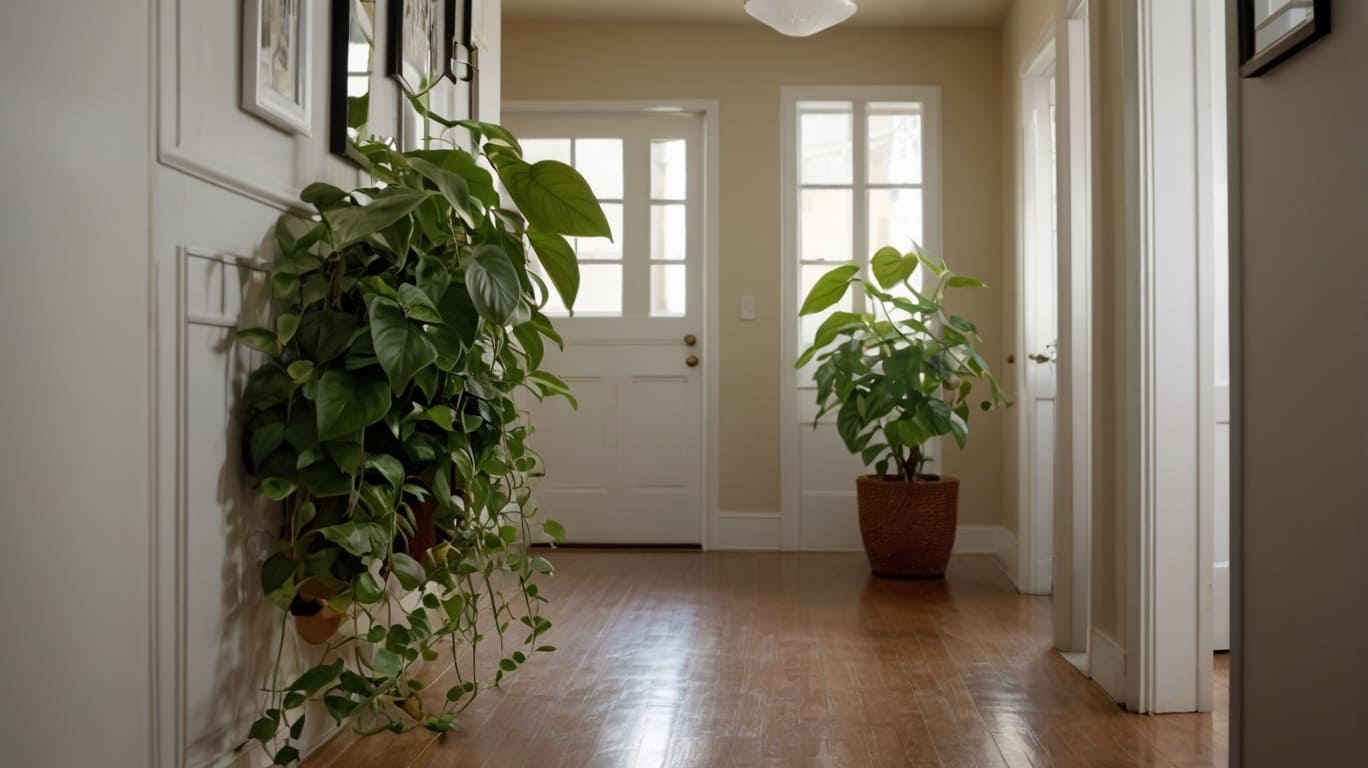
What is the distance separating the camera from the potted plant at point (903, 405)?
4.30 meters

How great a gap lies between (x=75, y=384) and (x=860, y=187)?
4133 mm

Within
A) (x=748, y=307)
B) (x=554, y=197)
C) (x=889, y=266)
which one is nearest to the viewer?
(x=554, y=197)

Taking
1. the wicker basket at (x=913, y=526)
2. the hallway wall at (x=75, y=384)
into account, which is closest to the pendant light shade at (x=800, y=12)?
the wicker basket at (x=913, y=526)

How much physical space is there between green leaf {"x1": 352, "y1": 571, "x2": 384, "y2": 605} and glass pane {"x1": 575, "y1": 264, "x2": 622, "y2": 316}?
3.40 metres

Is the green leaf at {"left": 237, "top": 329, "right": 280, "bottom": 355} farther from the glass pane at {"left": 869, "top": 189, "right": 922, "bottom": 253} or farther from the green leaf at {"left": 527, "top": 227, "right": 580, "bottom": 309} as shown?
the glass pane at {"left": 869, "top": 189, "right": 922, "bottom": 253}

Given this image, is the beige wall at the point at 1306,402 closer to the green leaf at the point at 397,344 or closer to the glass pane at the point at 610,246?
the green leaf at the point at 397,344

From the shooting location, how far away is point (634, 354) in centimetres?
519

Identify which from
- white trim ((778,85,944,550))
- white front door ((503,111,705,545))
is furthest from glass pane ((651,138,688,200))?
white trim ((778,85,944,550))

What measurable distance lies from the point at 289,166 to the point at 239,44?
0.87ft

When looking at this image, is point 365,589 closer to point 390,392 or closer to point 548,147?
point 390,392

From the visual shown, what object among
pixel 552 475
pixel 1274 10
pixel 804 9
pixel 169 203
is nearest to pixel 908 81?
pixel 804 9

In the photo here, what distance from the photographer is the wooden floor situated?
7.39 feet

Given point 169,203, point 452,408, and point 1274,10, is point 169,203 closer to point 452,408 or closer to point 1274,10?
point 452,408

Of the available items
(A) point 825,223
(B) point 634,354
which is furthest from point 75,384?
(A) point 825,223
